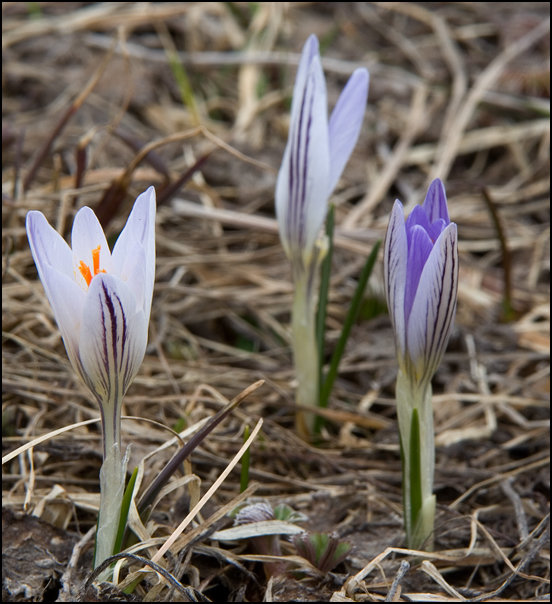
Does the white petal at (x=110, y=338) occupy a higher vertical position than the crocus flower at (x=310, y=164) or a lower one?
lower

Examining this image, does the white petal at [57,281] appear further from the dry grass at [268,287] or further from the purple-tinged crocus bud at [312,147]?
the purple-tinged crocus bud at [312,147]

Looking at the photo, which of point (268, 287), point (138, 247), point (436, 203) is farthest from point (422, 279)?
point (268, 287)

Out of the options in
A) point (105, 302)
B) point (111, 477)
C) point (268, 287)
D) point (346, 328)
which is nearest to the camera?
point (105, 302)

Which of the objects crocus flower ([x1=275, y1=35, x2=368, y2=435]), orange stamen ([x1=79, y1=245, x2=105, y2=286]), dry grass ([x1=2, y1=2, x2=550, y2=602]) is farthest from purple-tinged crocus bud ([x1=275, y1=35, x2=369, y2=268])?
orange stamen ([x1=79, y1=245, x2=105, y2=286])

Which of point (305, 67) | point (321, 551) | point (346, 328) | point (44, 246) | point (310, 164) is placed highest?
point (305, 67)

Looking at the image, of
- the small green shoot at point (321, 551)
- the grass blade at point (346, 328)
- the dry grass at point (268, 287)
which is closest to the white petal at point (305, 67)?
the dry grass at point (268, 287)

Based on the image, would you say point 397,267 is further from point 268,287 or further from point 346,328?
point 268,287

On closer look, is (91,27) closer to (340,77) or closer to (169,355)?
(340,77)
